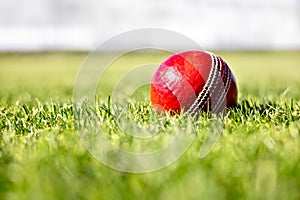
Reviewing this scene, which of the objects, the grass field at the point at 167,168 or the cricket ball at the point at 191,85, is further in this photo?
the cricket ball at the point at 191,85

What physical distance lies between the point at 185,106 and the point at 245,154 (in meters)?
1.13

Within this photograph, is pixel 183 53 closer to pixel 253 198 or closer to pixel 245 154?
pixel 245 154

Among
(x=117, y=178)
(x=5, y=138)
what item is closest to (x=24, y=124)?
(x=5, y=138)

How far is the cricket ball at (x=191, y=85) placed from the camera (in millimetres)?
3375

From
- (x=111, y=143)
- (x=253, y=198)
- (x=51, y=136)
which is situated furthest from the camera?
(x=51, y=136)

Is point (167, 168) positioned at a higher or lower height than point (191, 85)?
lower

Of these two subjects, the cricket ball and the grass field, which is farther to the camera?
the cricket ball

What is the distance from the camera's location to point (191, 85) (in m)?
3.37

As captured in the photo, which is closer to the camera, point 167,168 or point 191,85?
point 167,168

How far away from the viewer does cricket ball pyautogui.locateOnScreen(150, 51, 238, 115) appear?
3.38 m

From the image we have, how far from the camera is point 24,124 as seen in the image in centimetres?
337

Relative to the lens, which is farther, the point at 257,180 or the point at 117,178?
the point at 117,178

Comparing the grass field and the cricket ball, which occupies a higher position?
the cricket ball

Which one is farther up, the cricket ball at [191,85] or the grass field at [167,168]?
the cricket ball at [191,85]
